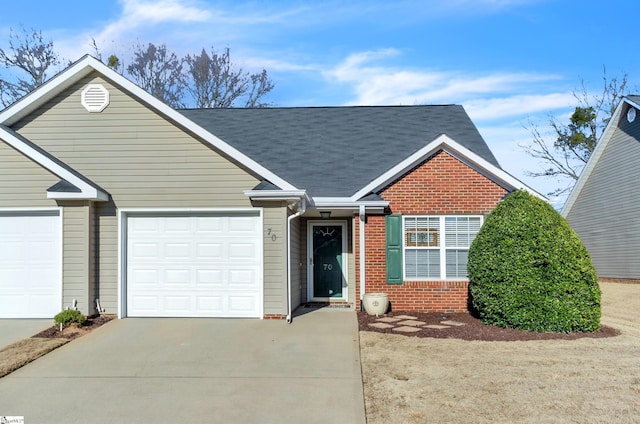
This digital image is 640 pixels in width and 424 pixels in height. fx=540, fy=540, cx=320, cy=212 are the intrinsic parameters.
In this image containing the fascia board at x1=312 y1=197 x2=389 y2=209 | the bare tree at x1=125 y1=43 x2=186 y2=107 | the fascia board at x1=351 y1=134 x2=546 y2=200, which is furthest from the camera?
the bare tree at x1=125 y1=43 x2=186 y2=107

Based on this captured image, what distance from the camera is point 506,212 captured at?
1046 cm

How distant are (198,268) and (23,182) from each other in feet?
12.3

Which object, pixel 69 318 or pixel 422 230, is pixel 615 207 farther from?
pixel 69 318

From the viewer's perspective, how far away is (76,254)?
10453 mm

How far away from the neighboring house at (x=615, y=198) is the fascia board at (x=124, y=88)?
48.5 ft

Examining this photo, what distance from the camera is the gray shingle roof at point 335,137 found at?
527 inches

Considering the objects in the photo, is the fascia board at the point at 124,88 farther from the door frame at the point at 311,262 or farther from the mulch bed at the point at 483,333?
the mulch bed at the point at 483,333

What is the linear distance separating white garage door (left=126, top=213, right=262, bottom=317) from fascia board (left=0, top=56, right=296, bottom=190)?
1.08 meters

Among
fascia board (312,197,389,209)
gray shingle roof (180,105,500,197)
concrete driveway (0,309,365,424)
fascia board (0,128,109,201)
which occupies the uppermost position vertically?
gray shingle roof (180,105,500,197)

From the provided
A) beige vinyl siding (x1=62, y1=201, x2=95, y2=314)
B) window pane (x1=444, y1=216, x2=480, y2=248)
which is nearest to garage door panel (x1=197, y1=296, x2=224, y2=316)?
beige vinyl siding (x1=62, y1=201, x2=95, y2=314)

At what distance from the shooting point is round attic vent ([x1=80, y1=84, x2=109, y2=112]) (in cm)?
1102

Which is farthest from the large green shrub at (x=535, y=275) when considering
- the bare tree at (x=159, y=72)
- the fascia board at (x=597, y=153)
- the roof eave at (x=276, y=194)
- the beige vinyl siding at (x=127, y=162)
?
the bare tree at (x=159, y=72)

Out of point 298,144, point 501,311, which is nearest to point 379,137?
point 298,144

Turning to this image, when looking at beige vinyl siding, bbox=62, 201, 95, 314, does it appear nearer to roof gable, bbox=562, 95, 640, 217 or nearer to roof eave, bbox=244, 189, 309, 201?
roof eave, bbox=244, 189, 309, 201
